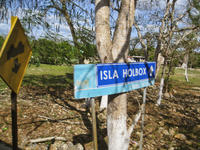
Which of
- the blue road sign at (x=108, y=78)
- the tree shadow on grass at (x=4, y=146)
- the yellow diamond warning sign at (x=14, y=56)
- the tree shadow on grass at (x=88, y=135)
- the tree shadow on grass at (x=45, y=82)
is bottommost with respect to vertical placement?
the tree shadow on grass at (x=88, y=135)

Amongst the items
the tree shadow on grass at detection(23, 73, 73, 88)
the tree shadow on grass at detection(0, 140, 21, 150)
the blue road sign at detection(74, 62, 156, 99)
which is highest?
the blue road sign at detection(74, 62, 156, 99)

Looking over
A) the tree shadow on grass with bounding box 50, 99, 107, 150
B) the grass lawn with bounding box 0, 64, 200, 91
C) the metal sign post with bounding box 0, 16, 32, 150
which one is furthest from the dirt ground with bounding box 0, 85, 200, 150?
the metal sign post with bounding box 0, 16, 32, 150

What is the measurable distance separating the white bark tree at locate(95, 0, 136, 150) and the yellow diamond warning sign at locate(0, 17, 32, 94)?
111 centimetres

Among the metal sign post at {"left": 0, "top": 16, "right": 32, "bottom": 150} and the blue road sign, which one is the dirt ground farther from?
the metal sign post at {"left": 0, "top": 16, "right": 32, "bottom": 150}

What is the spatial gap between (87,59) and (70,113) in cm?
220

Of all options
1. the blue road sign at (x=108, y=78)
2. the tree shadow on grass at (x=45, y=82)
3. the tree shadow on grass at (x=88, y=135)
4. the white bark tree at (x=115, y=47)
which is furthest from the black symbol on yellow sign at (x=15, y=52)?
the tree shadow on grass at (x=45, y=82)

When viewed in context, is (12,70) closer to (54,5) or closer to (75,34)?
(75,34)

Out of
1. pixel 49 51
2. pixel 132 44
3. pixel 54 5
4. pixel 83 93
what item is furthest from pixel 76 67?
pixel 132 44

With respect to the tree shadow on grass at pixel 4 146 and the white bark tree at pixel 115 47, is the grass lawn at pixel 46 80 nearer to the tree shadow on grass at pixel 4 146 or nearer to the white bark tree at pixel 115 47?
the tree shadow on grass at pixel 4 146

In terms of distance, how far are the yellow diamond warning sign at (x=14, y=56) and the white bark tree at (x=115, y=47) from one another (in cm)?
111

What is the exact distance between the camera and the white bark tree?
2.16 m

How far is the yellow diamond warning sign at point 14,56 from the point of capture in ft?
3.62

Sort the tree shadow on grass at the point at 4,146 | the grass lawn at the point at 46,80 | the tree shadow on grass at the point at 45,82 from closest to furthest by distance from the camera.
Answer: the tree shadow on grass at the point at 4,146 < the grass lawn at the point at 46,80 < the tree shadow on grass at the point at 45,82

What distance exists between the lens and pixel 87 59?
4145 millimetres
